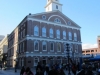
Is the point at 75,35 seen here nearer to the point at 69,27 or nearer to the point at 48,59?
the point at 69,27

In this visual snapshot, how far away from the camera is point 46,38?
38.8 metres

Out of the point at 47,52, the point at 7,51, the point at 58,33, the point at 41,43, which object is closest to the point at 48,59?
the point at 47,52

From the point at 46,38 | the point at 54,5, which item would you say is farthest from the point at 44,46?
the point at 54,5

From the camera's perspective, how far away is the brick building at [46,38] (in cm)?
3591

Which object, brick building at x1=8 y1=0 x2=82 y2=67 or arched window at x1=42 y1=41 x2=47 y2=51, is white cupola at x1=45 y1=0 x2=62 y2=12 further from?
arched window at x1=42 y1=41 x2=47 y2=51

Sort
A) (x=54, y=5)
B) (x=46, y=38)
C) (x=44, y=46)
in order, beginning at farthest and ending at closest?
(x=54, y=5), (x=46, y=38), (x=44, y=46)

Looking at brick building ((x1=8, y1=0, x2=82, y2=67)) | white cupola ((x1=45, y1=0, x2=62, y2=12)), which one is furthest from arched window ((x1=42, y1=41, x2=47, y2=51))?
white cupola ((x1=45, y1=0, x2=62, y2=12))

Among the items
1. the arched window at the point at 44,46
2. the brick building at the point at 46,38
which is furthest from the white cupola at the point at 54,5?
the arched window at the point at 44,46

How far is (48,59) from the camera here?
125 feet

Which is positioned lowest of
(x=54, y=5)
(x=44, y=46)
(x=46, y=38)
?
(x=44, y=46)

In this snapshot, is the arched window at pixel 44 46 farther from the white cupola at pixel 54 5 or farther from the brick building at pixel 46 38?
the white cupola at pixel 54 5

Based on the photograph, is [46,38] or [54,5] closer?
[46,38]

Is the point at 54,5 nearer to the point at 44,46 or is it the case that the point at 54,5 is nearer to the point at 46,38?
the point at 46,38

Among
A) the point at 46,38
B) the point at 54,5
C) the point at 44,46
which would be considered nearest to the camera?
the point at 44,46
